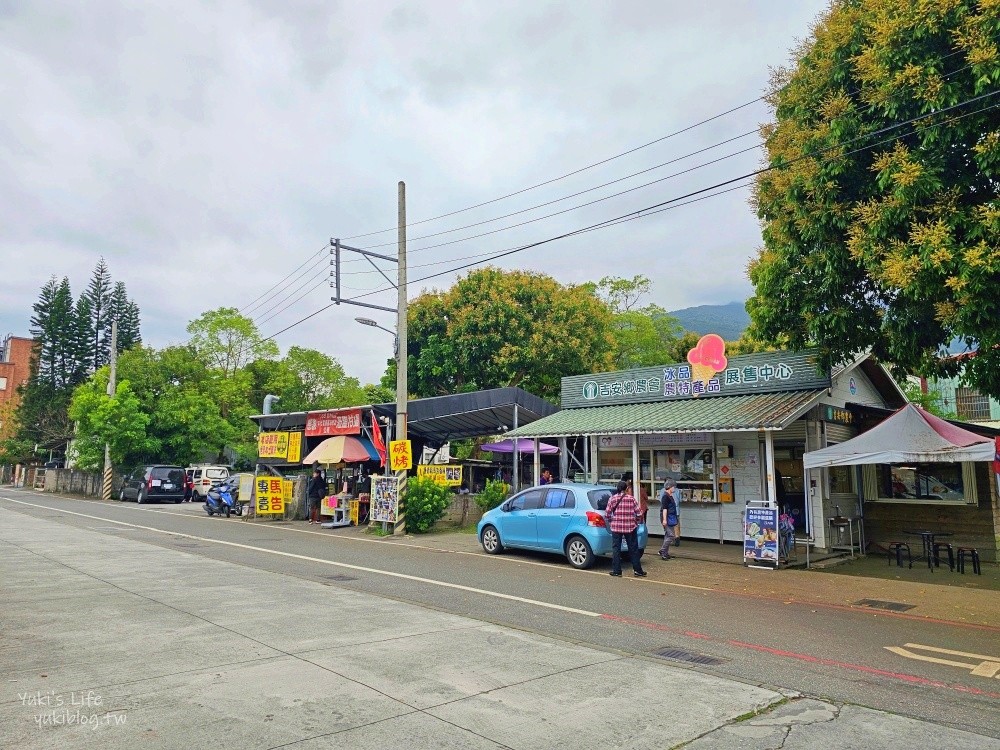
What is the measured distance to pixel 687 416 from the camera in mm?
16016

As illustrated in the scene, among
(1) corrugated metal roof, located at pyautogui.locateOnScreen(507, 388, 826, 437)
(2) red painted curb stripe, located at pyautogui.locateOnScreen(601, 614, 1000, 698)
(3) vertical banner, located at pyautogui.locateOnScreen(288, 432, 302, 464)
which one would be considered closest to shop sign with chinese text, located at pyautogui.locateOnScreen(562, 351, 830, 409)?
(1) corrugated metal roof, located at pyautogui.locateOnScreen(507, 388, 826, 437)

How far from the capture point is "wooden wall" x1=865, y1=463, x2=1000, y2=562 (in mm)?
14367

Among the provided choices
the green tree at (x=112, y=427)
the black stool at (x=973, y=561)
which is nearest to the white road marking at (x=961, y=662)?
the black stool at (x=973, y=561)

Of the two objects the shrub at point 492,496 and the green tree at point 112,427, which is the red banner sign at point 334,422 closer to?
the shrub at point 492,496

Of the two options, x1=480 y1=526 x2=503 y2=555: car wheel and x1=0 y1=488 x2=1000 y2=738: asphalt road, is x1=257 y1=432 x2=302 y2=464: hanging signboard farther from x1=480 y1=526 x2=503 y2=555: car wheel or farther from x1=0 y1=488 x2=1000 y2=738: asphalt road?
x1=480 y1=526 x2=503 y2=555: car wheel

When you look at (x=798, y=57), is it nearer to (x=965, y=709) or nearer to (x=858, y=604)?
(x=858, y=604)

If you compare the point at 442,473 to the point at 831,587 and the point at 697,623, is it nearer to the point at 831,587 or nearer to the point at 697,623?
the point at 831,587

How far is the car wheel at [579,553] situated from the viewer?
13.2 meters

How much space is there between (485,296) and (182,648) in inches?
1117

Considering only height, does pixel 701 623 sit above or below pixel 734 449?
below

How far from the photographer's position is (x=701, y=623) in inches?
342

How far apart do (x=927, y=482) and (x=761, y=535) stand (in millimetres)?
4788

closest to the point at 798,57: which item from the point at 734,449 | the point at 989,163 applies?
the point at 989,163

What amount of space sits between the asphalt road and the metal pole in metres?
3.69
